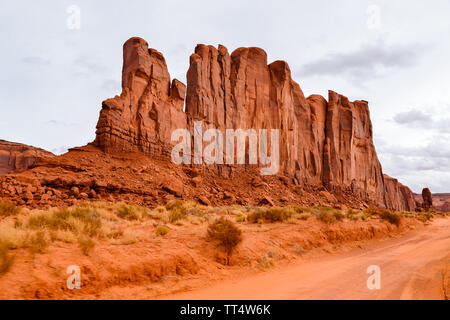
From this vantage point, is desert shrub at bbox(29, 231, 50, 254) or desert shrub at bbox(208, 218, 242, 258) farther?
desert shrub at bbox(208, 218, 242, 258)

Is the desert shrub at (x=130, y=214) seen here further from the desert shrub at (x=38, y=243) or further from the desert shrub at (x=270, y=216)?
the desert shrub at (x=38, y=243)

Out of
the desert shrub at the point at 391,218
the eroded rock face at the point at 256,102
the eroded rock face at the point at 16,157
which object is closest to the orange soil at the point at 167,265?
the desert shrub at the point at 391,218

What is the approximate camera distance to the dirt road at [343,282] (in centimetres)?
643

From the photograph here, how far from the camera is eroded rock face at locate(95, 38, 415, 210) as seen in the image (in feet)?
103

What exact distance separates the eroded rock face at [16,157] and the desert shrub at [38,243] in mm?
51116

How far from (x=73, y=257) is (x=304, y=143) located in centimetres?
4749

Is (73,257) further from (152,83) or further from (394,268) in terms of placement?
(152,83)

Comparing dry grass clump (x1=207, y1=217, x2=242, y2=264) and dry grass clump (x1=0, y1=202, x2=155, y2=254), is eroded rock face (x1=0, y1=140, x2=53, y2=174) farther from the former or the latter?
dry grass clump (x1=207, y1=217, x2=242, y2=264)

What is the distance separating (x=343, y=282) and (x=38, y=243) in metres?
7.77

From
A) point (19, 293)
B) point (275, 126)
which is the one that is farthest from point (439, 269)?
point (275, 126)

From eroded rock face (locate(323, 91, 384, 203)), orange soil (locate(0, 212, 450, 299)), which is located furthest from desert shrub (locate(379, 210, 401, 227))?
eroded rock face (locate(323, 91, 384, 203))

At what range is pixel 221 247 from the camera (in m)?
9.43

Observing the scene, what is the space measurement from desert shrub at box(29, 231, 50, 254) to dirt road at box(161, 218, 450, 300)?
323 centimetres

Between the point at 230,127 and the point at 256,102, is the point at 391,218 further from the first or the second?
the point at 256,102
